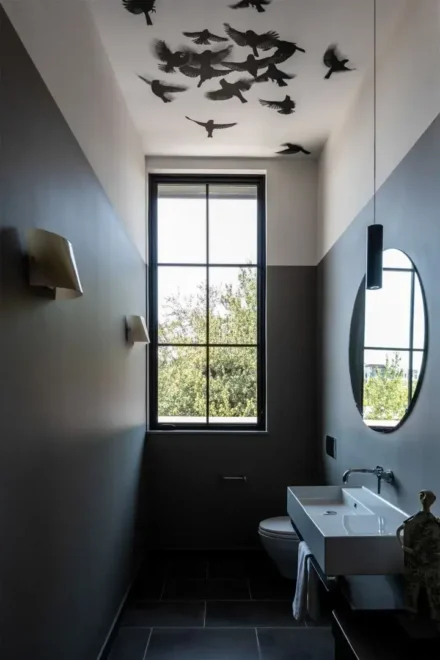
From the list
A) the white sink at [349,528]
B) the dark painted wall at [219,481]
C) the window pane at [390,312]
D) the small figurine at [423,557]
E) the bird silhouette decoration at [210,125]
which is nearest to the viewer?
the small figurine at [423,557]

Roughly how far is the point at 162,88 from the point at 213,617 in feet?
9.82

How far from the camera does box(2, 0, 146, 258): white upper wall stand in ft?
4.64

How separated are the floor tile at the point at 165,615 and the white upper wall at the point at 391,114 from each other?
2.39 meters

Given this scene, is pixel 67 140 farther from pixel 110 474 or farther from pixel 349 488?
pixel 349 488

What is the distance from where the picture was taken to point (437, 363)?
1666 millimetres

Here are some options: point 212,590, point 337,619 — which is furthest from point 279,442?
point 337,619

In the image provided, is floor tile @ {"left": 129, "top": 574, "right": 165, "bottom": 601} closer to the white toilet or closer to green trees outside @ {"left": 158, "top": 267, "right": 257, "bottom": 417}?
the white toilet

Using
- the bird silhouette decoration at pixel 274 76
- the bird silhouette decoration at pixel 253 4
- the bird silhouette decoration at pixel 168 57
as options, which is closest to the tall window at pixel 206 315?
the bird silhouette decoration at pixel 274 76

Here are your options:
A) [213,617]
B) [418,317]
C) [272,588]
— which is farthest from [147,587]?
[418,317]

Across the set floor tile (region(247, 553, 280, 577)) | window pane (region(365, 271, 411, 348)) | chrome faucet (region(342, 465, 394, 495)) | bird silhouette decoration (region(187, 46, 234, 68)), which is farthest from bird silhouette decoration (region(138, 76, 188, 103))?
floor tile (region(247, 553, 280, 577))

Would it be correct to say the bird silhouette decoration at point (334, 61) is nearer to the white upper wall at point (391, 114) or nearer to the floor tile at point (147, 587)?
the white upper wall at point (391, 114)

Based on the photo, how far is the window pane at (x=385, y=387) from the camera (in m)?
1.98

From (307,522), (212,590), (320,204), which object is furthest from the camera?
(320,204)

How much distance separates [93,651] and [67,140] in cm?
206
